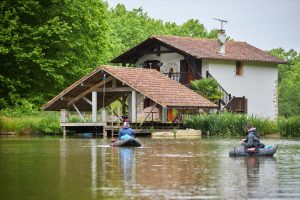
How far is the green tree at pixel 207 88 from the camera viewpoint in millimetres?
57312

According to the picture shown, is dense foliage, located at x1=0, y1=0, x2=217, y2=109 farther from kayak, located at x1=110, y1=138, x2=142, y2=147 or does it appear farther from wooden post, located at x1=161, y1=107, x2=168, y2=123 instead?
kayak, located at x1=110, y1=138, x2=142, y2=147

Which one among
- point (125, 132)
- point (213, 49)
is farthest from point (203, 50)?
point (125, 132)

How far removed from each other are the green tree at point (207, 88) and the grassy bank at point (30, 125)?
9.87 metres

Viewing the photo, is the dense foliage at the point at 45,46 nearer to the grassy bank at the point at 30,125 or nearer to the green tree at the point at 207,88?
the grassy bank at the point at 30,125

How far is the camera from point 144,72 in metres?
54.7

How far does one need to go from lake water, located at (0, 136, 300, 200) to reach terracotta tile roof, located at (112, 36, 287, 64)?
2696 centimetres

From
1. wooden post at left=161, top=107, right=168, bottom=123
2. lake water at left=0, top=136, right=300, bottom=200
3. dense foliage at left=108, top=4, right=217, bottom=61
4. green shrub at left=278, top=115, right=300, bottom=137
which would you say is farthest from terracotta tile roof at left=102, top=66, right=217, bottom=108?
dense foliage at left=108, top=4, right=217, bottom=61

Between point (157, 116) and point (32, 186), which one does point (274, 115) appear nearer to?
point (157, 116)

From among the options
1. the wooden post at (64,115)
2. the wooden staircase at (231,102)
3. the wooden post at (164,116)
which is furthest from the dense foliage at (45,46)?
the wooden staircase at (231,102)

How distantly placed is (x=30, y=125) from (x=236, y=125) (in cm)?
1274

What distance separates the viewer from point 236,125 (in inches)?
2023

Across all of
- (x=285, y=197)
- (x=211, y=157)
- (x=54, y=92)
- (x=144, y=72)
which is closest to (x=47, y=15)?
(x=54, y=92)

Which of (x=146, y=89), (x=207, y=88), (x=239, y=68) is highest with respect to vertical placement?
(x=239, y=68)

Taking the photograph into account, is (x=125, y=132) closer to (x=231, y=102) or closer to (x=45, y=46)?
(x=45, y=46)
